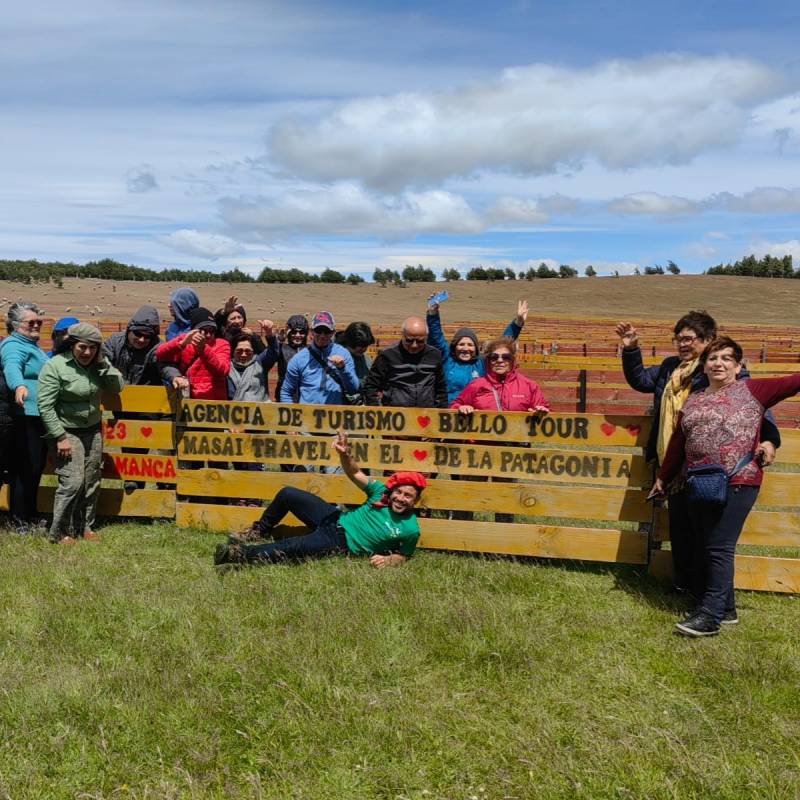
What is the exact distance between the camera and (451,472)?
18.5ft

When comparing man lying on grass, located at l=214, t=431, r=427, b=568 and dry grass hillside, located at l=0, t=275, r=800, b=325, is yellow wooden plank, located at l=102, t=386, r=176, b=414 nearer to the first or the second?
man lying on grass, located at l=214, t=431, r=427, b=568

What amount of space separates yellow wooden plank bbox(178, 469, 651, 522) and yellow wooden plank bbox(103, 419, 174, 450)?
44 cm

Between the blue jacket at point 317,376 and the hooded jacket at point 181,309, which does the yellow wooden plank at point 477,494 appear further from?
the hooded jacket at point 181,309

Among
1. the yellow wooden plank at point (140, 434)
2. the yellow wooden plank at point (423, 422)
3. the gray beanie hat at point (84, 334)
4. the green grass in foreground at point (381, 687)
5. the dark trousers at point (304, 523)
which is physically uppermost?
the gray beanie hat at point (84, 334)

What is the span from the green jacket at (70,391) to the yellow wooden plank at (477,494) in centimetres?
101

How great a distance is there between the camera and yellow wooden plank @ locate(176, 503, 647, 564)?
17.6ft

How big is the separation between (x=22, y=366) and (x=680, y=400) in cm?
484

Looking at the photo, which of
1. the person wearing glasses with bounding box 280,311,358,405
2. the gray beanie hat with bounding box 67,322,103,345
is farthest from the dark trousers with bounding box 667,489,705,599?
the gray beanie hat with bounding box 67,322,103,345

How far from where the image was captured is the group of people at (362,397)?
4289 mm

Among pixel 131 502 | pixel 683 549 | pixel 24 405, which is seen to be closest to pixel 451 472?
pixel 683 549

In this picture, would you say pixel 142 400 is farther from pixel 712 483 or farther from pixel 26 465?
pixel 712 483

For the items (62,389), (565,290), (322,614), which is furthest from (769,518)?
(565,290)

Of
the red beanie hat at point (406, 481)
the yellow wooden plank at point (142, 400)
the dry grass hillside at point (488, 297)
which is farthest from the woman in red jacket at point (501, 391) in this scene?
the dry grass hillside at point (488, 297)

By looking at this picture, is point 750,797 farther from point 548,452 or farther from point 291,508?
point 291,508
